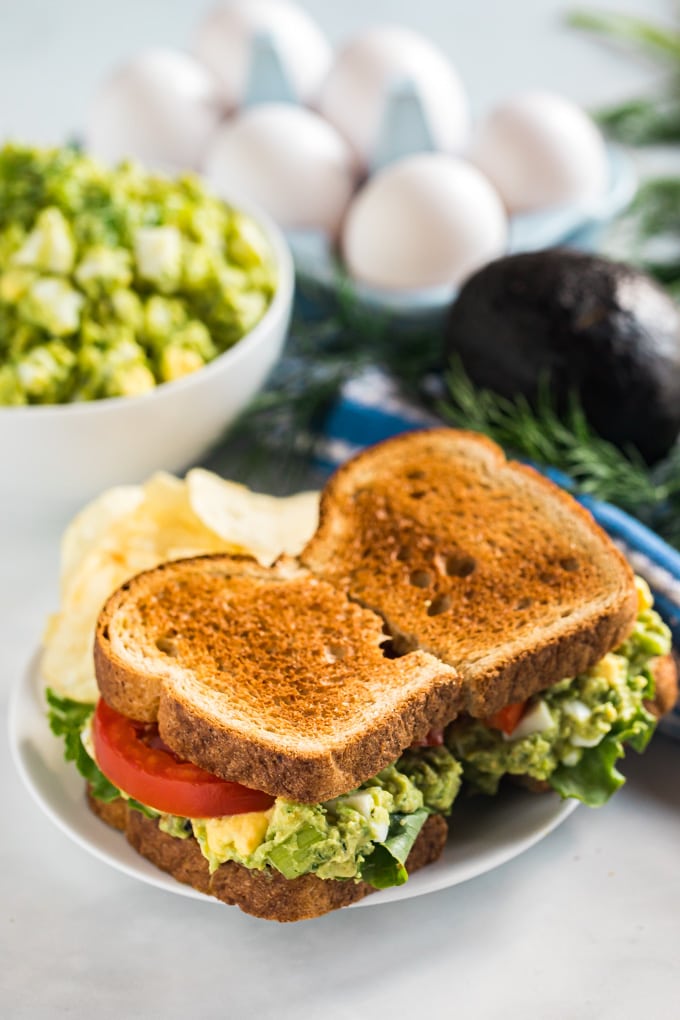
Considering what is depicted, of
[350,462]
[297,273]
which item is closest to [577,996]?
[350,462]

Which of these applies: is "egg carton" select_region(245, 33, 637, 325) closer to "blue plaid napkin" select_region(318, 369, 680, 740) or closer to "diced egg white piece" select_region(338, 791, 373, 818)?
"blue plaid napkin" select_region(318, 369, 680, 740)

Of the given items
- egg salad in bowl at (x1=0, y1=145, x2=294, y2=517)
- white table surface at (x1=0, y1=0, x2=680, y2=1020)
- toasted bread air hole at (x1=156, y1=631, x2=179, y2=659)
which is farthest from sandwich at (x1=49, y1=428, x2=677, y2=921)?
egg salad in bowl at (x1=0, y1=145, x2=294, y2=517)

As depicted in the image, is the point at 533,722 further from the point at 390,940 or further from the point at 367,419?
the point at 367,419

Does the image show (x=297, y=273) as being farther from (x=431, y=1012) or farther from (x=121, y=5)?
(x=121, y=5)

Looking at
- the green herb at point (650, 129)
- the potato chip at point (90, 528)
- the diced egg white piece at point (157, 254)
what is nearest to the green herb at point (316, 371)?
the diced egg white piece at point (157, 254)

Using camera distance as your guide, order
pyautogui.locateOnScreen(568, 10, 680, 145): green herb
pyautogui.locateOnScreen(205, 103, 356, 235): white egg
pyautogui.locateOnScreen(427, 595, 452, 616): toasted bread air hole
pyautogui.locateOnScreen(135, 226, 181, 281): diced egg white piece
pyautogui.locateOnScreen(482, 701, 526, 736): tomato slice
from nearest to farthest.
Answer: pyautogui.locateOnScreen(482, 701, 526, 736): tomato slice < pyautogui.locateOnScreen(427, 595, 452, 616): toasted bread air hole < pyautogui.locateOnScreen(135, 226, 181, 281): diced egg white piece < pyautogui.locateOnScreen(205, 103, 356, 235): white egg < pyautogui.locateOnScreen(568, 10, 680, 145): green herb

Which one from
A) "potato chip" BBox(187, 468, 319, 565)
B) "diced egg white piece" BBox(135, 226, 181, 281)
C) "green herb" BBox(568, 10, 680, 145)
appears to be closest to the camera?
"potato chip" BBox(187, 468, 319, 565)

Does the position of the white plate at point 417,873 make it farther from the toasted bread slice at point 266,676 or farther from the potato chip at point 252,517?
the potato chip at point 252,517
